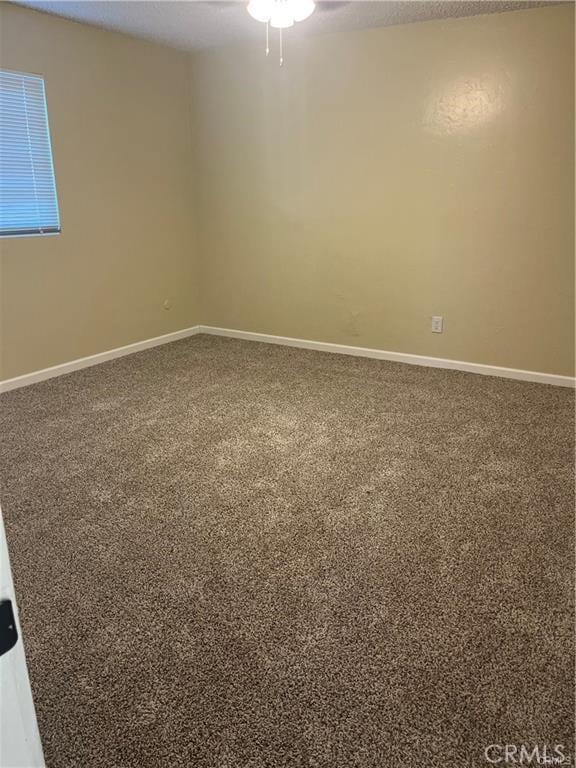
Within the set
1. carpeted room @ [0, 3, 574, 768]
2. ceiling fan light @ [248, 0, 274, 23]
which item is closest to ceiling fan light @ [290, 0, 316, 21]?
ceiling fan light @ [248, 0, 274, 23]

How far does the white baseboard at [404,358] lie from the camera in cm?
373

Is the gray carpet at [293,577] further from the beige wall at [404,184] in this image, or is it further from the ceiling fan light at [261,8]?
the ceiling fan light at [261,8]

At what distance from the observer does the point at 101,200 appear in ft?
13.2

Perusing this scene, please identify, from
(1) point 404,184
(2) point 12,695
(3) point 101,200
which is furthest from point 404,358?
(2) point 12,695

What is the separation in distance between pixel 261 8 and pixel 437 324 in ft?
7.46

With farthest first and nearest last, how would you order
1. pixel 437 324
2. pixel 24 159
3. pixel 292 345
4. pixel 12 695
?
pixel 292 345
pixel 437 324
pixel 24 159
pixel 12 695

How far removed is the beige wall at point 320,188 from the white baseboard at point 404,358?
6 cm

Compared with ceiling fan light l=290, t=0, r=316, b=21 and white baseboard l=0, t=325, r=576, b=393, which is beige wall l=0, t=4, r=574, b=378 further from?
ceiling fan light l=290, t=0, r=316, b=21

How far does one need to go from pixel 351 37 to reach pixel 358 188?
97cm

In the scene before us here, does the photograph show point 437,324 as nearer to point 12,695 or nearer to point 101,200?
point 101,200

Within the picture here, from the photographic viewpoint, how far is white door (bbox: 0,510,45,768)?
0.58 m

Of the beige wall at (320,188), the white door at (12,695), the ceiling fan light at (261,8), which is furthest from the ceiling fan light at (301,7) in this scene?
the white door at (12,695)

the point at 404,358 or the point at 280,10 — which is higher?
the point at 280,10

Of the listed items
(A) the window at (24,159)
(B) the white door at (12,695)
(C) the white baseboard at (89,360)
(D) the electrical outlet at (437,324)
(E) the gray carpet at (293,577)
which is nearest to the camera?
(B) the white door at (12,695)
